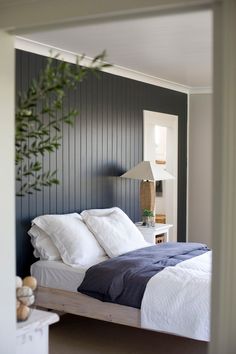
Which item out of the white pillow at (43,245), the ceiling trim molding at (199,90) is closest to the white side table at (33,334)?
the white pillow at (43,245)

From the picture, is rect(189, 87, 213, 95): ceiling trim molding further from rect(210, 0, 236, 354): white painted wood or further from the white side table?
rect(210, 0, 236, 354): white painted wood

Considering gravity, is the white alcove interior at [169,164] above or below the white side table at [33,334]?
above

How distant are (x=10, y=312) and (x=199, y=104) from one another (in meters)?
5.44

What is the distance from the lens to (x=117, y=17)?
1760mm

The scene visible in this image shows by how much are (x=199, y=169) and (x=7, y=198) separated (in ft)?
17.2

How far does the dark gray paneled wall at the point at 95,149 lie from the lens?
435 centimetres

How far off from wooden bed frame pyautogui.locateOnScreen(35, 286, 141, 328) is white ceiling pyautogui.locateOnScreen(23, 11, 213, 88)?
200cm

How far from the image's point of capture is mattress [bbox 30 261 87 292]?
396 centimetres

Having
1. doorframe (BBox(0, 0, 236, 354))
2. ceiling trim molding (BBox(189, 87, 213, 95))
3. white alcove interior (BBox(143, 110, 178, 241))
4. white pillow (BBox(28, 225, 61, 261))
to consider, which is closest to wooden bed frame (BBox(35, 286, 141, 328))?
white pillow (BBox(28, 225, 61, 261))

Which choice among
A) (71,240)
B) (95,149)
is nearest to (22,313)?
(71,240)

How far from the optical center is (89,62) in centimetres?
507

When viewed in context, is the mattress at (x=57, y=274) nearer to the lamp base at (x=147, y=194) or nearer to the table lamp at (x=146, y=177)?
the table lamp at (x=146, y=177)

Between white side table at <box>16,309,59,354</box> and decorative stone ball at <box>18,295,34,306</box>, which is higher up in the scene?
decorative stone ball at <box>18,295,34,306</box>

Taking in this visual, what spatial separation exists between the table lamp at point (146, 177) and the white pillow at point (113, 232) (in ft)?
2.18
